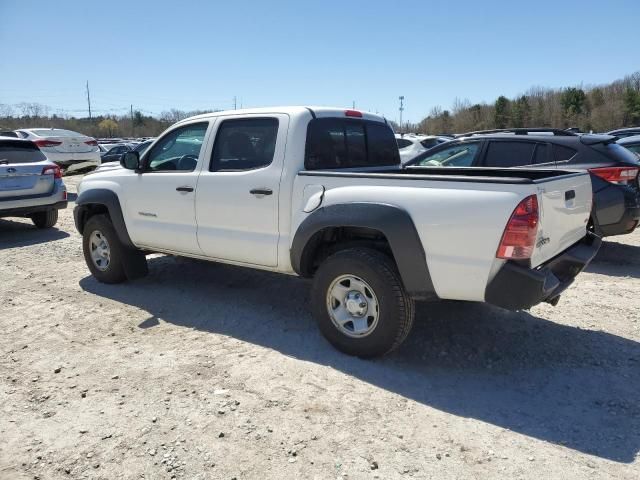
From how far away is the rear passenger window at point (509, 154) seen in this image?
662 cm

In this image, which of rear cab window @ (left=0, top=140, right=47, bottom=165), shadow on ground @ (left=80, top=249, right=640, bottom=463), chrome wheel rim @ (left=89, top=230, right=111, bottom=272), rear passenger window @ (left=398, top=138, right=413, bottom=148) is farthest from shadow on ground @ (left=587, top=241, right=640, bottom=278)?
rear cab window @ (left=0, top=140, right=47, bottom=165)

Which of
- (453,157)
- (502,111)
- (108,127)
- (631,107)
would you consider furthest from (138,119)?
(453,157)

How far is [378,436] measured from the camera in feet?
9.53

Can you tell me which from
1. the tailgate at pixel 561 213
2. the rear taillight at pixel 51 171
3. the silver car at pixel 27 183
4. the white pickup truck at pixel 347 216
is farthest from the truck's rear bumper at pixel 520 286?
the rear taillight at pixel 51 171

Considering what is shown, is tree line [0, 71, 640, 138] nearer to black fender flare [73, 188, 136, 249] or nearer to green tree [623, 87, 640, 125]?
green tree [623, 87, 640, 125]

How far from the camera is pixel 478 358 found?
3.90 metres

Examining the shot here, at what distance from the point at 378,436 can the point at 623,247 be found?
626 cm

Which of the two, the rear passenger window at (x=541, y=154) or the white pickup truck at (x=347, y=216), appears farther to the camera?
the rear passenger window at (x=541, y=154)

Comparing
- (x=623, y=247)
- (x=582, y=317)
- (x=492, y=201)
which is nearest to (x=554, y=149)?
(x=623, y=247)

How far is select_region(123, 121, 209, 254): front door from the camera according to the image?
4.82 meters

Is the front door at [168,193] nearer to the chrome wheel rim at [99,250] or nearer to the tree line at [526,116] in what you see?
the chrome wheel rim at [99,250]

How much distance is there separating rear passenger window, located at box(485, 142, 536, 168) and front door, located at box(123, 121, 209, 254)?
4.03 metres

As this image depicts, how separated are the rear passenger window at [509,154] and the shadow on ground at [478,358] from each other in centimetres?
263

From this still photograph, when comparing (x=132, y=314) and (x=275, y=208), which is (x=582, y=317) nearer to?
(x=275, y=208)
